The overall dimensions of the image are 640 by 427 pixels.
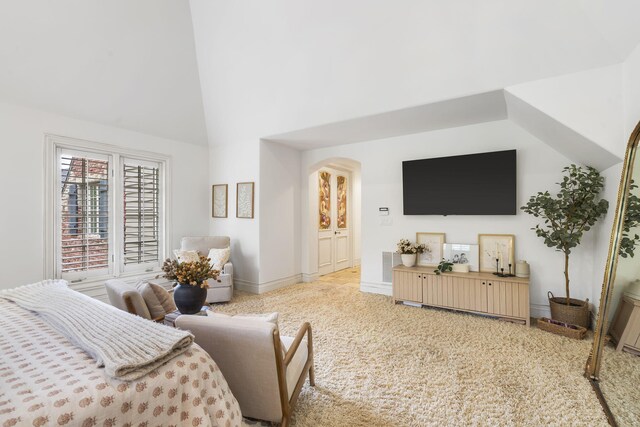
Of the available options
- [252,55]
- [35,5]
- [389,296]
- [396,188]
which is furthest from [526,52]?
[35,5]

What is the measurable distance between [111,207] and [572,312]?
6.02 m

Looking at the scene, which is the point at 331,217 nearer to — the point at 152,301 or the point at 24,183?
the point at 152,301

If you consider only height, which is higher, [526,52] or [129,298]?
[526,52]

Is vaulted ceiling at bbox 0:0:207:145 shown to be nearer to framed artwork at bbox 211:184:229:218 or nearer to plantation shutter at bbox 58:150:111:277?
plantation shutter at bbox 58:150:111:277

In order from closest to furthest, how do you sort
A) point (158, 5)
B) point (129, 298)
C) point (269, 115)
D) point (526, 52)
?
point (129, 298), point (526, 52), point (158, 5), point (269, 115)

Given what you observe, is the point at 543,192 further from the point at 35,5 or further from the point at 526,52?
the point at 35,5

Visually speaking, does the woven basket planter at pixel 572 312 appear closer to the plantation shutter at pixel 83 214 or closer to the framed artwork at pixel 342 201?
the framed artwork at pixel 342 201

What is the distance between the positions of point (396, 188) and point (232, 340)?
151 inches

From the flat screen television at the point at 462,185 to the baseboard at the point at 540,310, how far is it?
1207 millimetres

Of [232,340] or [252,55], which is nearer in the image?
[232,340]

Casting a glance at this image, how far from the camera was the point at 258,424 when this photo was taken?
6.47 ft

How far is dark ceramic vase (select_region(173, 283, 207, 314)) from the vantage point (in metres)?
2.52

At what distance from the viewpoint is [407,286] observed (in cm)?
439

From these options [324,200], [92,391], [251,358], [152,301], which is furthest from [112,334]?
[324,200]
